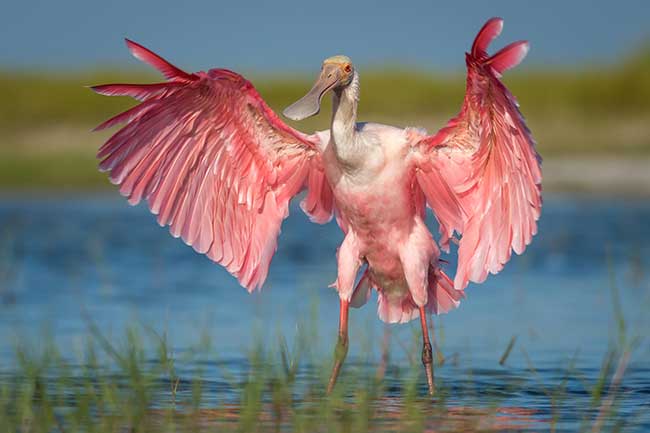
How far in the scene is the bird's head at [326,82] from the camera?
6.78m

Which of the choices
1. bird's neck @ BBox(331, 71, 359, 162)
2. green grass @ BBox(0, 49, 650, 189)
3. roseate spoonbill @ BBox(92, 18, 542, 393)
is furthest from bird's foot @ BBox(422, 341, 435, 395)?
green grass @ BBox(0, 49, 650, 189)

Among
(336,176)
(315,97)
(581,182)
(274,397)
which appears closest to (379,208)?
(336,176)

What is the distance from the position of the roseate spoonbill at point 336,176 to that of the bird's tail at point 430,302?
0.03 meters

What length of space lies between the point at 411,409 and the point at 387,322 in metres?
2.55

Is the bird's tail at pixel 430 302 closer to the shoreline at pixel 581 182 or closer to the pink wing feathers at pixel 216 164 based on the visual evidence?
the pink wing feathers at pixel 216 164

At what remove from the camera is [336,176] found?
23.3ft

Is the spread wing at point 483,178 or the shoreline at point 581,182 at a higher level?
the shoreline at point 581,182

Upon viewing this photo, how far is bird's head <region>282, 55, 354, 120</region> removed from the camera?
6.78 m

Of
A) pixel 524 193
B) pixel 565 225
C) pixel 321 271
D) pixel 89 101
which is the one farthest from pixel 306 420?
pixel 89 101

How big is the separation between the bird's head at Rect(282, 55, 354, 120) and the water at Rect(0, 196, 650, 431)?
3.49 feet

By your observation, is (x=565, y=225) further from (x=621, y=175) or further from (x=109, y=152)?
(x=109, y=152)

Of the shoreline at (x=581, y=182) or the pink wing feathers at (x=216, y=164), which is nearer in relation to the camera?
the pink wing feathers at (x=216, y=164)

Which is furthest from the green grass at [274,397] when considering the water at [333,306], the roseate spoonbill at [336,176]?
the roseate spoonbill at [336,176]

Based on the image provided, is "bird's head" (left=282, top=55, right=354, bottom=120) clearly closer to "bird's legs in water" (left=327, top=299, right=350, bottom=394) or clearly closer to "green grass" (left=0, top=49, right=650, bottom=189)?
"bird's legs in water" (left=327, top=299, right=350, bottom=394)
